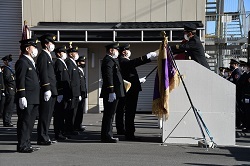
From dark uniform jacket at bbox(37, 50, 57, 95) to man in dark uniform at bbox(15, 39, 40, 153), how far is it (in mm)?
294

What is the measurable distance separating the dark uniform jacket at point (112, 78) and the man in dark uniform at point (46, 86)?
103 centimetres

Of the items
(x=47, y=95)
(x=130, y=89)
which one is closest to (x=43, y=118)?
(x=47, y=95)

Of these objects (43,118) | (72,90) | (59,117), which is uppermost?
(72,90)

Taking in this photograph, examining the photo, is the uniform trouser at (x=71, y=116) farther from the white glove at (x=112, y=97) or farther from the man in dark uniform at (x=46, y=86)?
the white glove at (x=112, y=97)

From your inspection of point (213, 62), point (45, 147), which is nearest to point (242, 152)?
point (45, 147)

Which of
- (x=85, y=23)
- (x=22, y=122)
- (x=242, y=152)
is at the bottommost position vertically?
(x=242, y=152)

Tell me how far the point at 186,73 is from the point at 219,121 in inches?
45.0

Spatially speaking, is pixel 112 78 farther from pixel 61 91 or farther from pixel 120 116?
pixel 120 116

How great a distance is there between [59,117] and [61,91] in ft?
1.87

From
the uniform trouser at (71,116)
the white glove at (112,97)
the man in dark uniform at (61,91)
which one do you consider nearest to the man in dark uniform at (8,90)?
the uniform trouser at (71,116)

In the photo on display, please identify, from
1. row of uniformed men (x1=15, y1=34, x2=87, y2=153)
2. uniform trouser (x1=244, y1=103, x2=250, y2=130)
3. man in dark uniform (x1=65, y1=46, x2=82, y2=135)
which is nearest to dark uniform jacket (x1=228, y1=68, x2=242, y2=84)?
uniform trouser (x1=244, y1=103, x2=250, y2=130)

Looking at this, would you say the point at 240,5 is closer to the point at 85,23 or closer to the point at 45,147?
the point at 85,23

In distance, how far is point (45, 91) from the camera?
344 inches

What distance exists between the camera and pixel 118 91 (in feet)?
31.0
